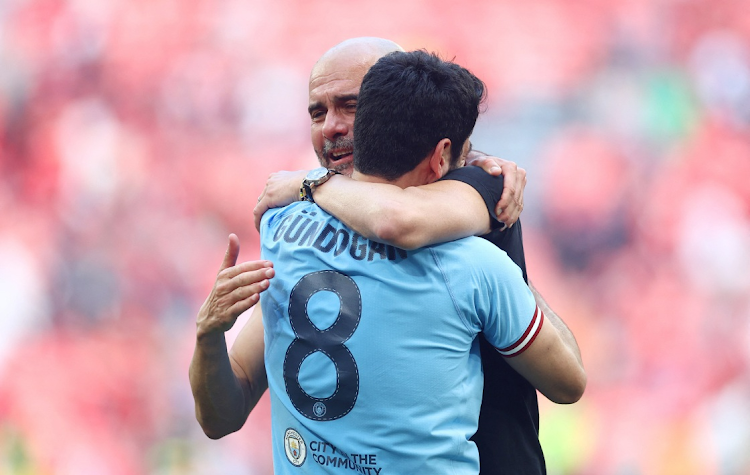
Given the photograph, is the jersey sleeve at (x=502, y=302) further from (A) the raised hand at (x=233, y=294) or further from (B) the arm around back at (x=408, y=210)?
(A) the raised hand at (x=233, y=294)

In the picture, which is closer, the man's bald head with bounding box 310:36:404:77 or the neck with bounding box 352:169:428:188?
the neck with bounding box 352:169:428:188

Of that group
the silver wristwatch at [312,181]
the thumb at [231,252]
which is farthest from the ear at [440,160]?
the thumb at [231,252]

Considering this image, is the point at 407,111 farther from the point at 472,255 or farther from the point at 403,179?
the point at 472,255

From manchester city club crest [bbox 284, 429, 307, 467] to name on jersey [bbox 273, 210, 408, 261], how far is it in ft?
1.31

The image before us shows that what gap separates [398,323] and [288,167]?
322cm

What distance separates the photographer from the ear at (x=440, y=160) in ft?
5.33

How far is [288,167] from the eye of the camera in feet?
15.2

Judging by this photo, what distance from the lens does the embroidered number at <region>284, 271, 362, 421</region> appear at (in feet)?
5.04

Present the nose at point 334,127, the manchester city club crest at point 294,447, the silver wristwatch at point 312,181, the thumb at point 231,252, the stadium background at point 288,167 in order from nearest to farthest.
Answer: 1. the manchester city club crest at point 294,447
2. the silver wristwatch at point 312,181
3. the thumb at point 231,252
4. the nose at point 334,127
5. the stadium background at point 288,167

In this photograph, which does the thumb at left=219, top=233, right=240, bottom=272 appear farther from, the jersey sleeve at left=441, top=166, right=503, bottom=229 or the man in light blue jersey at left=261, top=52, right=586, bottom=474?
the jersey sleeve at left=441, top=166, right=503, bottom=229

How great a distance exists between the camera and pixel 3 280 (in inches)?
189

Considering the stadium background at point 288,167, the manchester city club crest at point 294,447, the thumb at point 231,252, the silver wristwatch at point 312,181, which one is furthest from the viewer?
the stadium background at point 288,167

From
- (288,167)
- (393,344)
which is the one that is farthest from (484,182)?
(288,167)

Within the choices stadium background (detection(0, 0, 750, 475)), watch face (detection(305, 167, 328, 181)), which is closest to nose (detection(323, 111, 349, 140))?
watch face (detection(305, 167, 328, 181))
